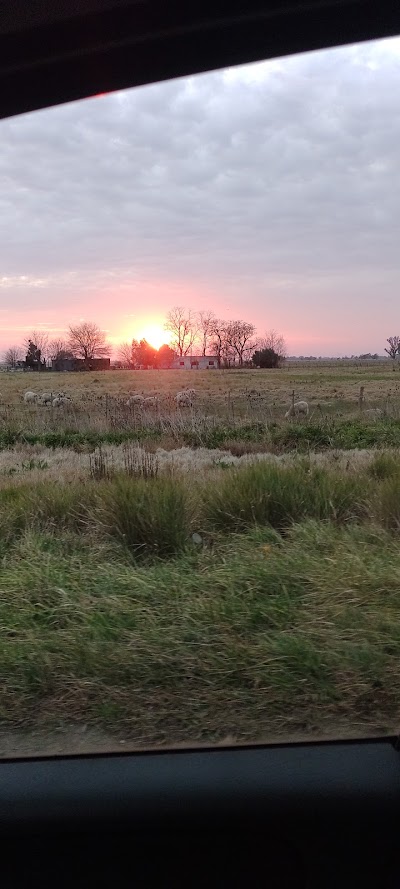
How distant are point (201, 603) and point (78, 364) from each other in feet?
228

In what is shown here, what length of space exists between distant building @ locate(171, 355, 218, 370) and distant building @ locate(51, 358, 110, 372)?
13.6 meters

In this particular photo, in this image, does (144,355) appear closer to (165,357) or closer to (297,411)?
(165,357)

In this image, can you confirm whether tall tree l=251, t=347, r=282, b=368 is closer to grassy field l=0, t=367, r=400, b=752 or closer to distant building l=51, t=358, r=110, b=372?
distant building l=51, t=358, r=110, b=372

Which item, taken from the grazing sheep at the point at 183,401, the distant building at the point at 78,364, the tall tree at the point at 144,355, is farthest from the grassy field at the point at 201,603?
the distant building at the point at 78,364

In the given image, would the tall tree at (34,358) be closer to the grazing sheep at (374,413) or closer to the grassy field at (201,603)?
the grazing sheep at (374,413)

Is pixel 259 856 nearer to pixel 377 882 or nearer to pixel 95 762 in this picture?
pixel 377 882

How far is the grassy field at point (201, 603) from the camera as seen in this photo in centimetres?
304

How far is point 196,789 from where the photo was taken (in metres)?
2.43

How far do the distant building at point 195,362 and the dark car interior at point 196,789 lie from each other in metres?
52.4

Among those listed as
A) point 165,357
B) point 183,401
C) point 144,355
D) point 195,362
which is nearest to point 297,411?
point 183,401

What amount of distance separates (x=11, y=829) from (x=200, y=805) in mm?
688

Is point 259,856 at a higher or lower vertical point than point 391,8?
lower

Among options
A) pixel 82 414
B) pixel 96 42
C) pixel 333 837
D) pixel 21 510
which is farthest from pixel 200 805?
pixel 82 414

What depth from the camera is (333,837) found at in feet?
7.64
